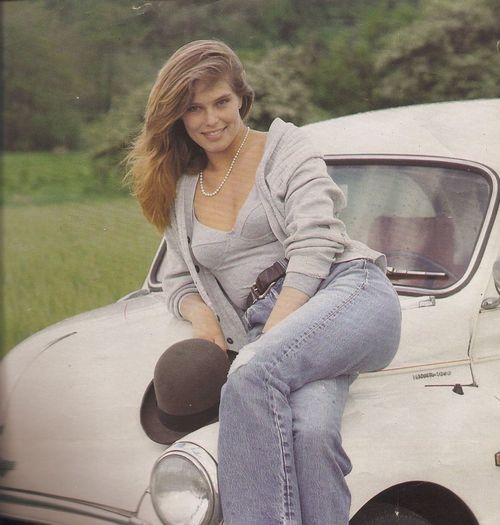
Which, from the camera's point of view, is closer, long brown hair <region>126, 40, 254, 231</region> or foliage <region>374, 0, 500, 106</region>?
long brown hair <region>126, 40, 254, 231</region>

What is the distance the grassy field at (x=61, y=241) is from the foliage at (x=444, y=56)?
3.01 ft

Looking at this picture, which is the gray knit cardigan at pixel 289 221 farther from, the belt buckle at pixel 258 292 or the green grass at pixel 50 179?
the green grass at pixel 50 179

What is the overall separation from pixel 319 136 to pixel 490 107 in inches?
21.8

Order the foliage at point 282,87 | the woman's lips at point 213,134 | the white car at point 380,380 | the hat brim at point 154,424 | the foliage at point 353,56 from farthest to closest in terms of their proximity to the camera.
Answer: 1. the foliage at point 353,56
2. the foliage at point 282,87
3. the woman's lips at point 213,134
4. the hat brim at point 154,424
5. the white car at point 380,380

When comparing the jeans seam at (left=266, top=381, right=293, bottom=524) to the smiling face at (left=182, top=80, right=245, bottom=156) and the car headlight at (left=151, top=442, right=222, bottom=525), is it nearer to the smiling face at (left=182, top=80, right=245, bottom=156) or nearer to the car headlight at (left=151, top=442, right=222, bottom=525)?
the car headlight at (left=151, top=442, right=222, bottom=525)

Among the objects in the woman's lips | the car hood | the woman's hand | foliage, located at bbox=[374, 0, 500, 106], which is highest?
foliage, located at bbox=[374, 0, 500, 106]

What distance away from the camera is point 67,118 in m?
2.31

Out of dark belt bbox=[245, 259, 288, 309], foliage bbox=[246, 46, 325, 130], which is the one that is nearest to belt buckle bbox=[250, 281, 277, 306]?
dark belt bbox=[245, 259, 288, 309]

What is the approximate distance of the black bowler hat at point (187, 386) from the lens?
2.20m

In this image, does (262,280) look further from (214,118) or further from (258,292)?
(214,118)

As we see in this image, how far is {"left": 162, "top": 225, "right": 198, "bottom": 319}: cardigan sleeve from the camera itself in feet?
8.20

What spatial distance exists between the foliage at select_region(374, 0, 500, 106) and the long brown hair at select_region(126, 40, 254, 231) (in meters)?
0.56

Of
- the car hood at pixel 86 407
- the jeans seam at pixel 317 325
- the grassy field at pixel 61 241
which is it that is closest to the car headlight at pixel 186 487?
the car hood at pixel 86 407

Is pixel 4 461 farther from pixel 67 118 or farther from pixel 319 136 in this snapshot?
pixel 319 136
